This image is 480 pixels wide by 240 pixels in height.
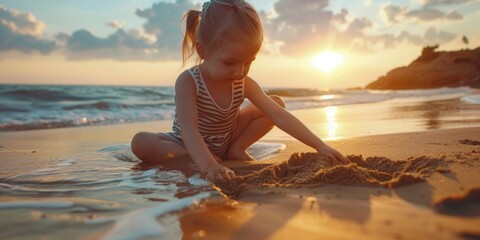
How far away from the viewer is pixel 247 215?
1465mm

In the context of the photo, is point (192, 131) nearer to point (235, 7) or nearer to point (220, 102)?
point (220, 102)

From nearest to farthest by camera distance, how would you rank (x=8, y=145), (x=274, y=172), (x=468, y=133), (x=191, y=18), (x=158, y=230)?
(x=158, y=230)
(x=274, y=172)
(x=191, y=18)
(x=468, y=133)
(x=8, y=145)

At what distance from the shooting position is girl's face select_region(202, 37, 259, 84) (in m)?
2.52

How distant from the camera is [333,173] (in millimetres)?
1724

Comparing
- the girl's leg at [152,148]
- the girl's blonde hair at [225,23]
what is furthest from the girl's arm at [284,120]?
the girl's leg at [152,148]

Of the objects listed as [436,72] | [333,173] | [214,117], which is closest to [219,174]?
[333,173]

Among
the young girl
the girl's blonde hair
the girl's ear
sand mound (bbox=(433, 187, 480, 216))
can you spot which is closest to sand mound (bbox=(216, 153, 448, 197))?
the young girl

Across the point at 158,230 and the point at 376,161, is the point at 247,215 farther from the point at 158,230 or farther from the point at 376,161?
the point at 376,161

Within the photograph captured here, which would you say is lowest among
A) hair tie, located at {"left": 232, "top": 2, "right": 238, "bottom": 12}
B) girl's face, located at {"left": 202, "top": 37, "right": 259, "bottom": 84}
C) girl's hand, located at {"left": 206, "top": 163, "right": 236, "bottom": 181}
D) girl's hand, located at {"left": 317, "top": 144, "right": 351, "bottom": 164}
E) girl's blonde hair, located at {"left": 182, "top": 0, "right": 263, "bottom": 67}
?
girl's hand, located at {"left": 206, "top": 163, "right": 236, "bottom": 181}

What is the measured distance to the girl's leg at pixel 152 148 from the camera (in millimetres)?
3146

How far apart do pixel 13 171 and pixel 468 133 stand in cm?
382

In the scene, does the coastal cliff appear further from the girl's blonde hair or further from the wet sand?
the wet sand

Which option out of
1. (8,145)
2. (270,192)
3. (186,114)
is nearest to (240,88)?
(186,114)

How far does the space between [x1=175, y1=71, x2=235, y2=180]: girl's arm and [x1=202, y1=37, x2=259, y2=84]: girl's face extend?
28 centimetres
